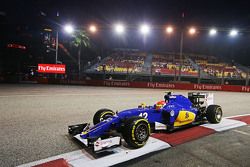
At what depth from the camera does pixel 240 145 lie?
3877mm

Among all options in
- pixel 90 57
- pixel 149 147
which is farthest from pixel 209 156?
pixel 90 57

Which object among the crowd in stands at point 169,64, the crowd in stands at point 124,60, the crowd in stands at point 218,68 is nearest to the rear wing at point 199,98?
the crowd in stands at point 218,68

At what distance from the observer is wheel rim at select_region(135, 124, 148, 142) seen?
11.3 ft

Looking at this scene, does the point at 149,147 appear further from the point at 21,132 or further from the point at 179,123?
the point at 21,132

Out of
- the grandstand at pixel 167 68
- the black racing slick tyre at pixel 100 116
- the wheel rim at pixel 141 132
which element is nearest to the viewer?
the wheel rim at pixel 141 132

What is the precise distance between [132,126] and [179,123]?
5.41 ft

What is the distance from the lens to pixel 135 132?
133 inches

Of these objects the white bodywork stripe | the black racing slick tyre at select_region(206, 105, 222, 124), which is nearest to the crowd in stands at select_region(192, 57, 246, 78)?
the white bodywork stripe

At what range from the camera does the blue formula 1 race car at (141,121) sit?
3340 mm

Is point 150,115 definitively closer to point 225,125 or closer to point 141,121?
point 141,121

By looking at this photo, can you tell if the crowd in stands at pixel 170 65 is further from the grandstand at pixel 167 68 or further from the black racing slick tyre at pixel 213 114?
the black racing slick tyre at pixel 213 114

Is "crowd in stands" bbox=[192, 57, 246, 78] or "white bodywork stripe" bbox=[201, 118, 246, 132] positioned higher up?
"crowd in stands" bbox=[192, 57, 246, 78]

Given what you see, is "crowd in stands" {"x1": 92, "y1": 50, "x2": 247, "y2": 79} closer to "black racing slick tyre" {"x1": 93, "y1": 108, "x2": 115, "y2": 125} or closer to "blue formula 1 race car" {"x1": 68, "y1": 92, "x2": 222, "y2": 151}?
"blue formula 1 race car" {"x1": 68, "y1": 92, "x2": 222, "y2": 151}

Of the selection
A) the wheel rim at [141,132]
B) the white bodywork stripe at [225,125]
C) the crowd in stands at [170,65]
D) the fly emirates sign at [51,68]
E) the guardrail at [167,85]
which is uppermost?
the crowd in stands at [170,65]
